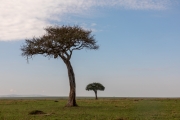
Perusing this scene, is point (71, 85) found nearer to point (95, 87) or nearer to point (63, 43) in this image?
point (63, 43)

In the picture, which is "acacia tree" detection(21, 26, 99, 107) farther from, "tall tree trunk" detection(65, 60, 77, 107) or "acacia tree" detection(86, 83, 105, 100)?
"acacia tree" detection(86, 83, 105, 100)

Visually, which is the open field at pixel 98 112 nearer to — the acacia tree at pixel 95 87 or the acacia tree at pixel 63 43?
the acacia tree at pixel 63 43

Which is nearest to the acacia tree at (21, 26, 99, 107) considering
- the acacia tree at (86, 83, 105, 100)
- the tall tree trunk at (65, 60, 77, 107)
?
the tall tree trunk at (65, 60, 77, 107)

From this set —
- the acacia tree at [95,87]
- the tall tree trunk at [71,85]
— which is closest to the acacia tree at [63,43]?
the tall tree trunk at [71,85]

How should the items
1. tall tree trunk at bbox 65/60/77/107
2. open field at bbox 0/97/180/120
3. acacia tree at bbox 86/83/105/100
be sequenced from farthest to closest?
acacia tree at bbox 86/83/105/100, tall tree trunk at bbox 65/60/77/107, open field at bbox 0/97/180/120

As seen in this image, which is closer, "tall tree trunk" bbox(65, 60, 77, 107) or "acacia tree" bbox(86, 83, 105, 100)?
"tall tree trunk" bbox(65, 60, 77, 107)

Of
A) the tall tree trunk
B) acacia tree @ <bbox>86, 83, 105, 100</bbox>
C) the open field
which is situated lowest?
the open field

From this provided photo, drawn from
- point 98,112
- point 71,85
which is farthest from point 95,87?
point 98,112

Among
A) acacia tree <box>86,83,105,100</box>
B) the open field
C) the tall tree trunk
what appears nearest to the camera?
the open field

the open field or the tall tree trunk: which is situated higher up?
the tall tree trunk

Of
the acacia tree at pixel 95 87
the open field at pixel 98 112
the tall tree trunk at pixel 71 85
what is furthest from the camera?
the acacia tree at pixel 95 87

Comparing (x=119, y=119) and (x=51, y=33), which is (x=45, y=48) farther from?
(x=119, y=119)

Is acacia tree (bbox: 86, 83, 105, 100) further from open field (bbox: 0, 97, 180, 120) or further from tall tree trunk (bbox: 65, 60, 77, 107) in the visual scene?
tall tree trunk (bbox: 65, 60, 77, 107)

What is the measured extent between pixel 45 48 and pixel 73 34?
4.49 m
